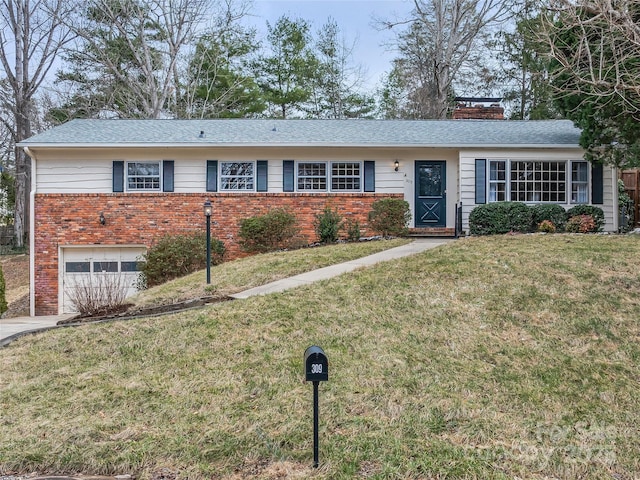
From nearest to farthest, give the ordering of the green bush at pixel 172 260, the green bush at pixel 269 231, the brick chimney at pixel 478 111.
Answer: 1. the green bush at pixel 172 260
2. the green bush at pixel 269 231
3. the brick chimney at pixel 478 111

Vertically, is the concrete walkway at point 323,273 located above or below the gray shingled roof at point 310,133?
below

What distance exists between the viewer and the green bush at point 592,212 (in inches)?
528

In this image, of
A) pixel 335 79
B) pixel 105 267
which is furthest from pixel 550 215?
pixel 335 79

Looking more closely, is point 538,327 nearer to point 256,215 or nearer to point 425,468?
point 425,468

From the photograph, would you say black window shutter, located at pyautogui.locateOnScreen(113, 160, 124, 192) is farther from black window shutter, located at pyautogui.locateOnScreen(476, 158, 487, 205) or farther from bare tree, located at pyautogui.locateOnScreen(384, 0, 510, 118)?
bare tree, located at pyautogui.locateOnScreen(384, 0, 510, 118)

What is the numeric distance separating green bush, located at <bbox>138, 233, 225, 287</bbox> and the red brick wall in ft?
5.90

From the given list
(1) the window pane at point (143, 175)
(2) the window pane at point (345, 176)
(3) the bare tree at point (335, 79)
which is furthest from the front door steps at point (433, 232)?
(3) the bare tree at point (335, 79)

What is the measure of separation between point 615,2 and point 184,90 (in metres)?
20.1

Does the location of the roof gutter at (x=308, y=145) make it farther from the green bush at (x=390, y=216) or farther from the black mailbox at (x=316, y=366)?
the black mailbox at (x=316, y=366)

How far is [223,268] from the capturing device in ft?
36.1

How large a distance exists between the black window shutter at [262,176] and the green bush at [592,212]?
8.27 metres

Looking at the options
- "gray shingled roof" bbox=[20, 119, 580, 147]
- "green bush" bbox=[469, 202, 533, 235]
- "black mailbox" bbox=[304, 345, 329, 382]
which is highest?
"gray shingled roof" bbox=[20, 119, 580, 147]

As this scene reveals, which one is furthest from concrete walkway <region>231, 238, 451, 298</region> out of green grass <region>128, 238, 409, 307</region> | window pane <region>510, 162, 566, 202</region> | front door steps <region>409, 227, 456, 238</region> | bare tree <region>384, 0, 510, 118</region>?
bare tree <region>384, 0, 510, 118</region>

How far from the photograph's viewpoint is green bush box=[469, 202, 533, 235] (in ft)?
43.1
